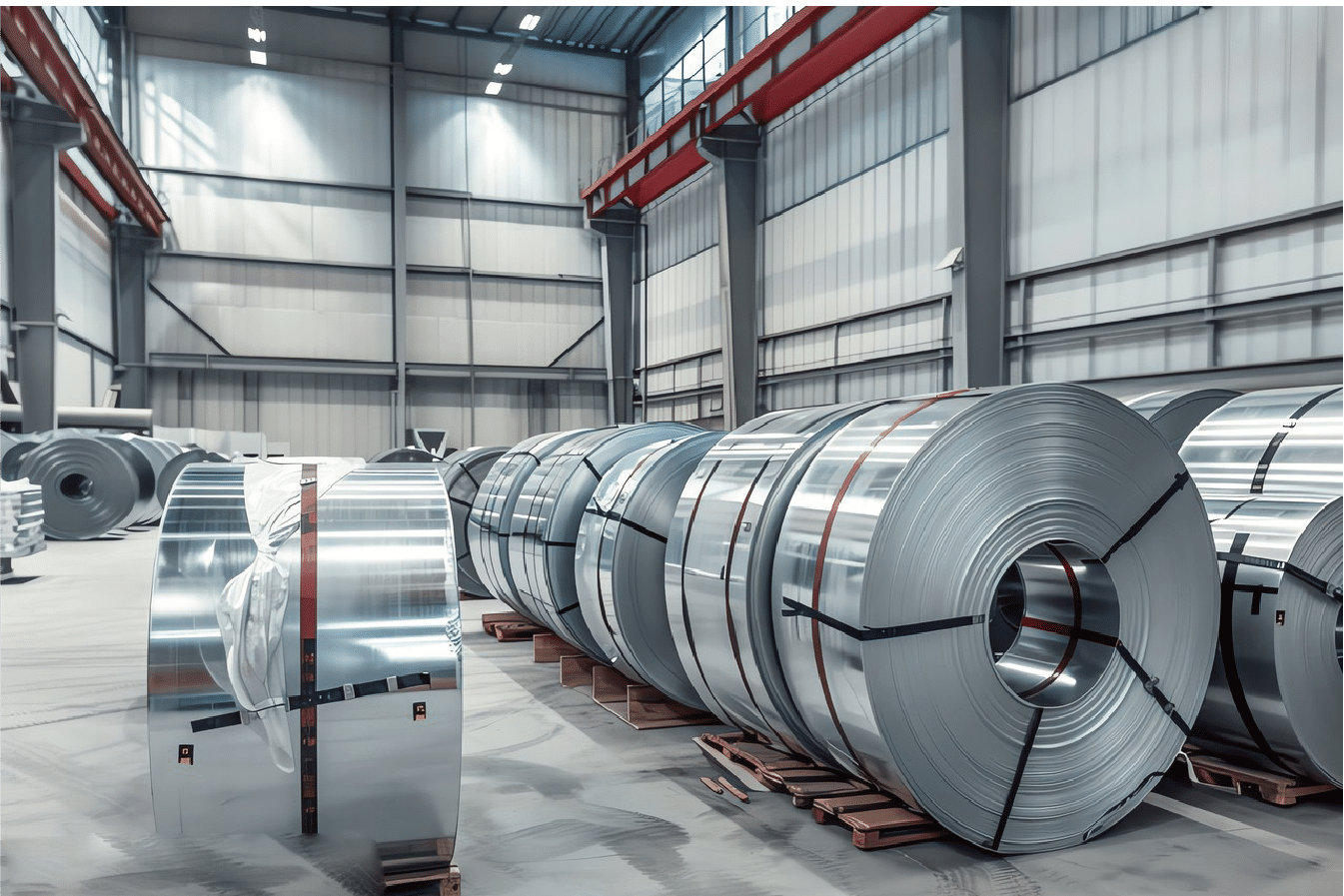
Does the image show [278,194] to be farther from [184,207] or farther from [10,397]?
[10,397]

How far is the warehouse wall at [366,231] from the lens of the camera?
60.0 feet

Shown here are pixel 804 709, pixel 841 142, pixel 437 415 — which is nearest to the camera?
pixel 804 709

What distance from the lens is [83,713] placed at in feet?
15.4

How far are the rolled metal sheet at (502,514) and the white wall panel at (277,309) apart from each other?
42.4 ft

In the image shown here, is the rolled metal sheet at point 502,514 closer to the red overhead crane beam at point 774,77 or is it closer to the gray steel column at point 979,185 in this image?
the gray steel column at point 979,185

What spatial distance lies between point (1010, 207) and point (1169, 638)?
7776mm

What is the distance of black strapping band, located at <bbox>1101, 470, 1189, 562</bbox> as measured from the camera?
328 centimetres

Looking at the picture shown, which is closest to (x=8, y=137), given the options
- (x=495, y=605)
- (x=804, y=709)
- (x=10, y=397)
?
(x=10, y=397)

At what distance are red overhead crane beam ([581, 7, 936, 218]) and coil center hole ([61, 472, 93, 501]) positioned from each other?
9.38m

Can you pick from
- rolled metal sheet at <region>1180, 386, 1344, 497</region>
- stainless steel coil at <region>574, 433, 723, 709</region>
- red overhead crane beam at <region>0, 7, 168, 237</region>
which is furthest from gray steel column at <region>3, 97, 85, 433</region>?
rolled metal sheet at <region>1180, 386, 1344, 497</region>

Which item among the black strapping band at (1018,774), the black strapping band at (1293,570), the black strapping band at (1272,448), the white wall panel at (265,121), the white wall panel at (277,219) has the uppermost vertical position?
the white wall panel at (265,121)

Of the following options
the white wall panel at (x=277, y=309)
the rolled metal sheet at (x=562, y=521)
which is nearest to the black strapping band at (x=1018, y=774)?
the rolled metal sheet at (x=562, y=521)

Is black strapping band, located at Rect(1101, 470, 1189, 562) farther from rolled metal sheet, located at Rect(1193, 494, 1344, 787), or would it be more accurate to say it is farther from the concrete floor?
the concrete floor

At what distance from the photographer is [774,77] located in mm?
12844
